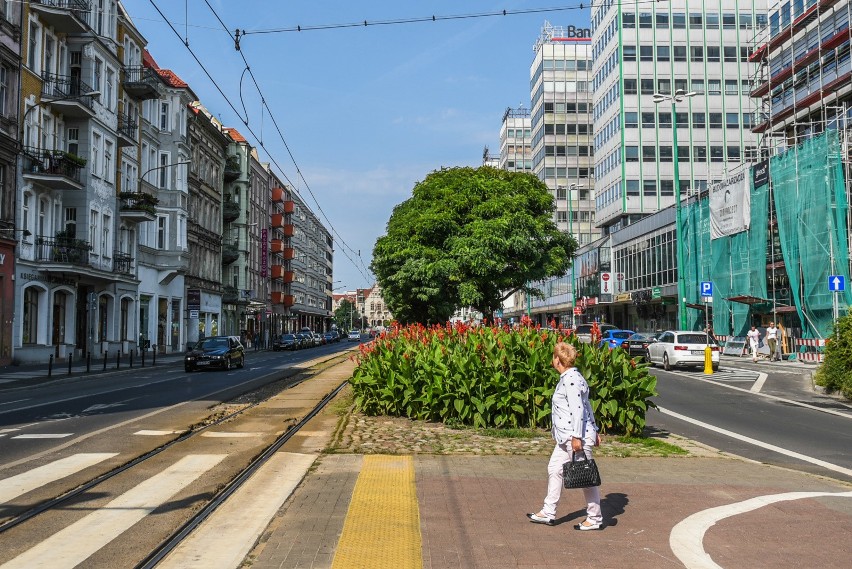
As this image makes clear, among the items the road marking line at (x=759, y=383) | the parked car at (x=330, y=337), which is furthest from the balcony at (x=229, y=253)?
the road marking line at (x=759, y=383)

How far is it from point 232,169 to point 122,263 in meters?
26.5

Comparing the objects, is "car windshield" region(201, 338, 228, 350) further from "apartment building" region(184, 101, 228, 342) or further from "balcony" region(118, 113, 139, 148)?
"apartment building" region(184, 101, 228, 342)

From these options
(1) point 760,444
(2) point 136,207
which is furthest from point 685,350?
(2) point 136,207

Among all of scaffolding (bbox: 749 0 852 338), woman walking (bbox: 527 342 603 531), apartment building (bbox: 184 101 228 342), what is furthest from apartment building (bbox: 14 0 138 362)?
scaffolding (bbox: 749 0 852 338)

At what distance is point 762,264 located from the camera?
38.1m

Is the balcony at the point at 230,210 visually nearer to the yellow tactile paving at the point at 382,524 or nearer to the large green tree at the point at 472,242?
the large green tree at the point at 472,242

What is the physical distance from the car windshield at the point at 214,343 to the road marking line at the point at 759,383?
64.9 ft

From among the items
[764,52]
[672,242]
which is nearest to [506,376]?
[672,242]

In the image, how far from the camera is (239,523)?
19.9ft

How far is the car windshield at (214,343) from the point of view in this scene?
3055cm

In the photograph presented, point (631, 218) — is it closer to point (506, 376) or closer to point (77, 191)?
point (77, 191)

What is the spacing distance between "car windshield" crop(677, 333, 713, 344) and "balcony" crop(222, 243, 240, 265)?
4194 centimetres

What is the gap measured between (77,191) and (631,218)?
147ft

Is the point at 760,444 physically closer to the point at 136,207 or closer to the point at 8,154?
the point at 8,154
